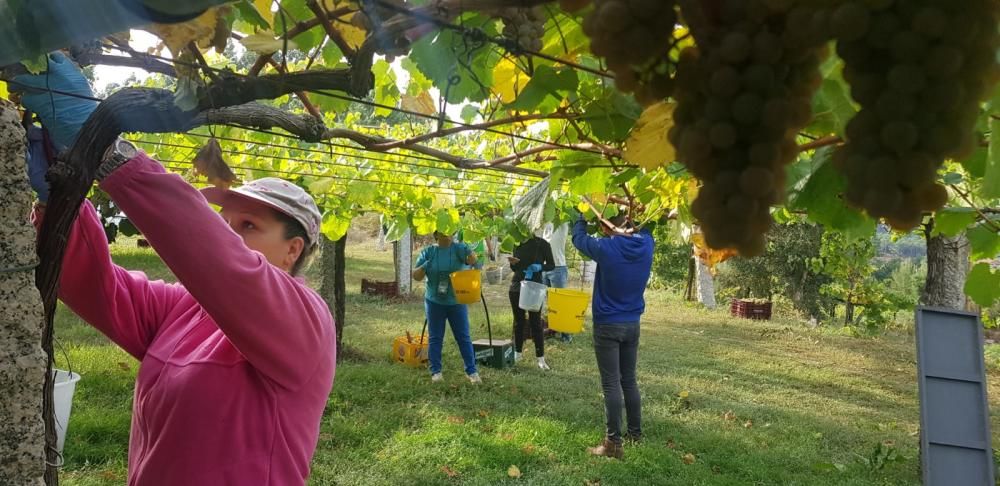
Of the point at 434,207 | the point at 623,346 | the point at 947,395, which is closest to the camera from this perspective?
the point at 947,395

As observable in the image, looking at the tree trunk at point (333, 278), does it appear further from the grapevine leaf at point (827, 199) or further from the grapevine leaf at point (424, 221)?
the grapevine leaf at point (827, 199)

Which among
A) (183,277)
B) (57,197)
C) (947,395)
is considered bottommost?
(947,395)

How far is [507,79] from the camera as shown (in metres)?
1.65

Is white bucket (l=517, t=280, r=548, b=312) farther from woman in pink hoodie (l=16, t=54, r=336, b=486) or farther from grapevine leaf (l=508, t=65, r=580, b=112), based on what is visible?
grapevine leaf (l=508, t=65, r=580, b=112)

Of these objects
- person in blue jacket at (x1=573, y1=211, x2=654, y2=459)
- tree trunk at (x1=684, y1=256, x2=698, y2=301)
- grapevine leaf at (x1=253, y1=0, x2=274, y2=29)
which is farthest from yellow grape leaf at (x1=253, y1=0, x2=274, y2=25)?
tree trunk at (x1=684, y1=256, x2=698, y2=301)

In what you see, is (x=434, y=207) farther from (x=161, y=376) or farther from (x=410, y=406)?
(x=161, y=376)

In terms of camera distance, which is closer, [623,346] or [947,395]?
[947,395]

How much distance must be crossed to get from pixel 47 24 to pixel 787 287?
702 inches

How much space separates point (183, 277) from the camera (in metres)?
1.37

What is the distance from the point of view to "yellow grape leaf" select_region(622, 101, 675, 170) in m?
0.98

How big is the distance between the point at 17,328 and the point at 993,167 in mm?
1797

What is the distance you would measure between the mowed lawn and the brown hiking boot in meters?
0.11

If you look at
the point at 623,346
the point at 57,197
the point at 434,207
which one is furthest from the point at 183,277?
the point at 434,207

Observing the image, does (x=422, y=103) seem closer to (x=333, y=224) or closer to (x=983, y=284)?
(x=983, y=284)
